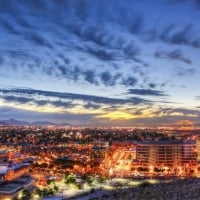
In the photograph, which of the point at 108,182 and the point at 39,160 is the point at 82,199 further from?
the point at 39,160

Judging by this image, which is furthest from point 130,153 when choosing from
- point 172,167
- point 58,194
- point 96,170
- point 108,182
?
point 58,194

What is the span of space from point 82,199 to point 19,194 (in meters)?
7.97

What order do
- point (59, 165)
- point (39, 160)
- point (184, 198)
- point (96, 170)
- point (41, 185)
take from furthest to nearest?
1. point (39, 160)
2. point (59, 165)
3. point (96, 170)
4. point (41, 185)
5. point (184, 198)

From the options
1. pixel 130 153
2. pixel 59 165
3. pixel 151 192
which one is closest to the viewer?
pixel 151 192

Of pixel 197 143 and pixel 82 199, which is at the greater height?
pixel 197 143

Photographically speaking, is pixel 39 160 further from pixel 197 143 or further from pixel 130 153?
pixel 197 143

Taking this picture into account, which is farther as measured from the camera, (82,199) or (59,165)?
(59,165)

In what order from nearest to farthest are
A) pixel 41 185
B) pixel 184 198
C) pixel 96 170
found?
pixel 184 198 → pixel 41 185 → pixel 96 170

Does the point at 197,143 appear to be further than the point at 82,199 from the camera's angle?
Yes

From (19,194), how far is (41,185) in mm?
9497

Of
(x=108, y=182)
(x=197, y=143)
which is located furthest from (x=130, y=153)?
(x=108, y=182)

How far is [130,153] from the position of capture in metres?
126

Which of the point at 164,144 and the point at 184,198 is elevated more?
the point at 164,144

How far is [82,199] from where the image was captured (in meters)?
49.8
